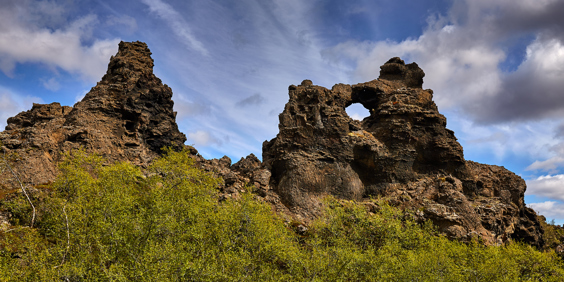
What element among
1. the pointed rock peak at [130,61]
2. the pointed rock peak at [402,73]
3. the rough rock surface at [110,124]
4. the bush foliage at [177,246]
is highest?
the pointed rock peak at [402,73]

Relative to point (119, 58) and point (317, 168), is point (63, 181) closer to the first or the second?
point (119, 58)

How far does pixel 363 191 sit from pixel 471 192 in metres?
20.7

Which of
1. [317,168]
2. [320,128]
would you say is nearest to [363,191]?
[317,168]

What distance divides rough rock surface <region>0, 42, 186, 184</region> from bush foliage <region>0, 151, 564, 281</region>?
19.8 feet

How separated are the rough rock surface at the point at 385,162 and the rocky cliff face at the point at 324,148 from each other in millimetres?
197

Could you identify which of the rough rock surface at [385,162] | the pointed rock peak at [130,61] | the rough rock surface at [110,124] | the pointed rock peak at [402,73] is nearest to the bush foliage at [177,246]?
the rough rock surface at [110,124]

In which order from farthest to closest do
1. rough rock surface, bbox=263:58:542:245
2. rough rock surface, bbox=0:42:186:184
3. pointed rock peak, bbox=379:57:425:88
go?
1. pointed rock peak, bbox=379:57:425:88
2. rough rock surface, bbox=263:58:542:245
3. rough rock surface, bbox=0:42:186:184

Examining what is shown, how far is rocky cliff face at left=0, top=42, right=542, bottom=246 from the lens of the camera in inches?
1930

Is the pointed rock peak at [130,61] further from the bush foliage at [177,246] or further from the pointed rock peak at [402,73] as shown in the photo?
the pointed rock peak at [402,73]

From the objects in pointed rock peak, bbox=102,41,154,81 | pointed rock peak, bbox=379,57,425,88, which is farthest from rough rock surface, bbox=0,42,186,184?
pointed rock peak, bbox=379,57,425,88

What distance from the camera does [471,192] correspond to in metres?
61.9

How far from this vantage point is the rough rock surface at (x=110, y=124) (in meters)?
42.5

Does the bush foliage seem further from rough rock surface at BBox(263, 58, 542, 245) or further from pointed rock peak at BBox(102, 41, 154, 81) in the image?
pointed rock peak at BBox(102, 41, 154, 81)

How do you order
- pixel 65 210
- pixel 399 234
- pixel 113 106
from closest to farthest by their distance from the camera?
pixel 65 210 < pixel 399 234 < pixel 113 106
